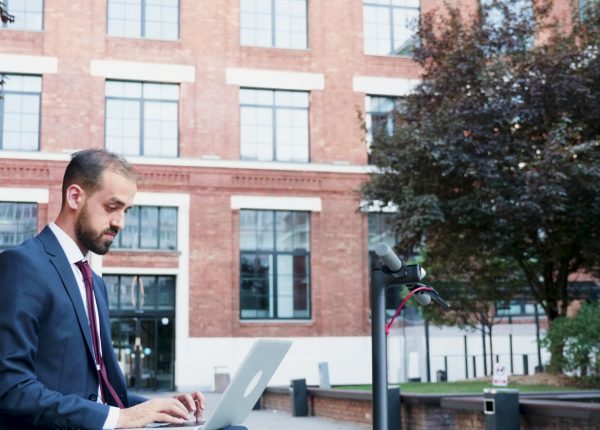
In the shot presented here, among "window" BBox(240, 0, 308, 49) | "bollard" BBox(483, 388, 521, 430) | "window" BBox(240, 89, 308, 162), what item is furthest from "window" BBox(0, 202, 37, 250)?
"bollard" BBox(483, 388, 521, 430)

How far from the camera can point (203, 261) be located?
28.1 metres

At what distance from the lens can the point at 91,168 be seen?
3.20m

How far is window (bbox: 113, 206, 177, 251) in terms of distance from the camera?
27.9 meters

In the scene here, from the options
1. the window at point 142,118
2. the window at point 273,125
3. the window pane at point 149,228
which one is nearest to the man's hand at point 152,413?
the window pane at point 149,228

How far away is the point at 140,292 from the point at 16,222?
4324 millimetres

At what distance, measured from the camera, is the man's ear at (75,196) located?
10.5ft

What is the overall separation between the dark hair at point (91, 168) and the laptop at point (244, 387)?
31.6 inches

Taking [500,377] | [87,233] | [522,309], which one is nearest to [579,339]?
[500,377]

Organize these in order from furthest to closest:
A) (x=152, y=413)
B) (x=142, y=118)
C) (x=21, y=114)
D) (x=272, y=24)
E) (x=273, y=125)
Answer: (x=272, y=24) → (x=273, y=125) → (x=142, y=118) → (x=21, y=114) → (x=152, y=413)

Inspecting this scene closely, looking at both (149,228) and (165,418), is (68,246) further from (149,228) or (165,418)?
(149,228)

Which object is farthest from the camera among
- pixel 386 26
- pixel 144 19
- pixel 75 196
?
pixel 386 26

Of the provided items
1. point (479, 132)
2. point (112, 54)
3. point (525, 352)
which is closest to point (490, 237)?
point (479, 132)

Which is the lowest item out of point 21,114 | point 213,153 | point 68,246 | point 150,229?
point 68,246

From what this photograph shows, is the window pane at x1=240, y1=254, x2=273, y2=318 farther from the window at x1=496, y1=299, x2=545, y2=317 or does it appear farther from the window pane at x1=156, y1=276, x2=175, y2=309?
the window at x1=496, y1=299, x2=545, y2=317
